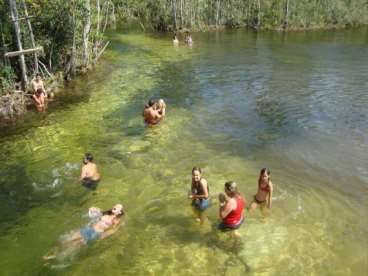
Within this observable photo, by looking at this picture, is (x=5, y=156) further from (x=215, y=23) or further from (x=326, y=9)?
(x=326, y=9)

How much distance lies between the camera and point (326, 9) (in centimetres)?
6075

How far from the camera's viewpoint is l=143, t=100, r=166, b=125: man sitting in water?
19.6m

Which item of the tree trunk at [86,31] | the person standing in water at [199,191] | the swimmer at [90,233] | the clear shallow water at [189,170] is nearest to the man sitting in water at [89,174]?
the clear shallow water at [189,170]

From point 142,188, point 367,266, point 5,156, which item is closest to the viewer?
point 367,266

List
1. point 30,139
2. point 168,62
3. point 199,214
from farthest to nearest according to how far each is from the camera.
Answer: point 168,62, point 30,139, point 199,214

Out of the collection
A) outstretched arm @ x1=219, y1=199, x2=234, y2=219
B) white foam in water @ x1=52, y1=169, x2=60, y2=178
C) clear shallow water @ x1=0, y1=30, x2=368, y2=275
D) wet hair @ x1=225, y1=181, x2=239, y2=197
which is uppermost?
wet hair @ x1=225, y1=181, x2=239, y2=197

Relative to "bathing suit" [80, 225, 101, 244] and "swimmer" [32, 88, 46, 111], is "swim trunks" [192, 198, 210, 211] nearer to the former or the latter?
"bathing suit" [80, 225, 101, 244]

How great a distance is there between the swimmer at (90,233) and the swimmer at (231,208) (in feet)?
9.56

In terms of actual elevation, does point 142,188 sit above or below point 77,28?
below

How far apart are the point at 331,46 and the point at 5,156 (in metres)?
37.7

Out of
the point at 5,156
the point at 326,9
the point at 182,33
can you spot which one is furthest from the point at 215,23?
the point at 5,156

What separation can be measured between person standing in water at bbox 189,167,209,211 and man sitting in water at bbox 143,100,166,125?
24.6 feet

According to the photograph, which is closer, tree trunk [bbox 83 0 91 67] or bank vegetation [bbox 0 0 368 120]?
bank vegetation [bbox 0 0 368 120]

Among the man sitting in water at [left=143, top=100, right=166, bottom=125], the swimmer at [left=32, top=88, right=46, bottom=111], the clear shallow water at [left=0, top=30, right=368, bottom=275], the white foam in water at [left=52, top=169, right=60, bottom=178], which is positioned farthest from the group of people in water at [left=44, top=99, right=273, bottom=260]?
the swimmer at [left=32, top=88, right=46, bottom=111]
